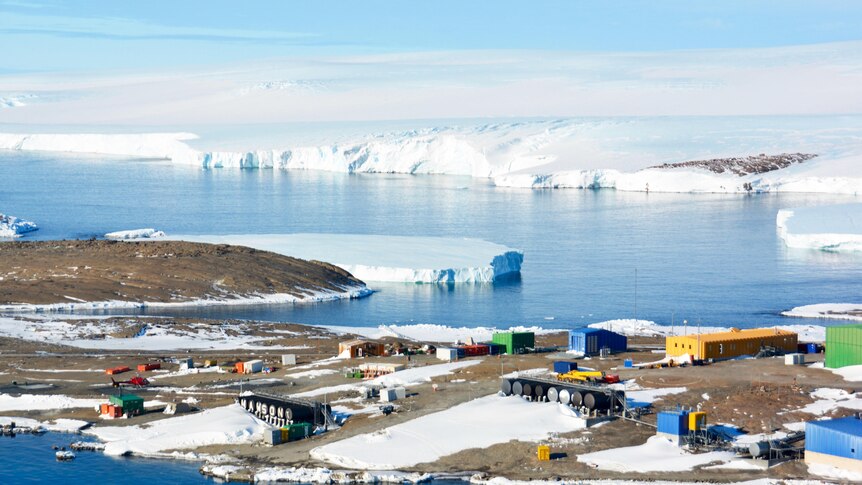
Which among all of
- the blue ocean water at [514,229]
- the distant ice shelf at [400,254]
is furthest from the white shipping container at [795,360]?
the distant ice shelf at [400,254]

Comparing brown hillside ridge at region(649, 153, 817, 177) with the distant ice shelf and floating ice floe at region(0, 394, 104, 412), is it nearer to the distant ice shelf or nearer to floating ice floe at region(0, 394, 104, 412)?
the distant ice shelf

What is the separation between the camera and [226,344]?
49.7 meters

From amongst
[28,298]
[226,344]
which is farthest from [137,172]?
[226,344]

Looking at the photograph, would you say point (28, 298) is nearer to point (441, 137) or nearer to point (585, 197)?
point (585, 197)

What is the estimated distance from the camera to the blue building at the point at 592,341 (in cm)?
4278

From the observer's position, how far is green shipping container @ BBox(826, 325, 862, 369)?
37.6 m

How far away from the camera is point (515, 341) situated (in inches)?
1750

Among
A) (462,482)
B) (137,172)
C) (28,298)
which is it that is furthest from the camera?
(137,172)

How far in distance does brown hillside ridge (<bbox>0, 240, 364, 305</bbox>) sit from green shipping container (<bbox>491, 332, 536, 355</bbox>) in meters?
20.3

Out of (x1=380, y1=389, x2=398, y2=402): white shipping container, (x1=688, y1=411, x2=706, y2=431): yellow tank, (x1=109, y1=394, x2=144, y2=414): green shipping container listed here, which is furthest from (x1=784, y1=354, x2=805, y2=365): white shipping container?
(x1=109, y1=394, x2=144, y2=414): green shipping container

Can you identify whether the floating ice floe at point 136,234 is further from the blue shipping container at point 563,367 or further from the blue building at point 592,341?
the blue shipping container at point 563,367

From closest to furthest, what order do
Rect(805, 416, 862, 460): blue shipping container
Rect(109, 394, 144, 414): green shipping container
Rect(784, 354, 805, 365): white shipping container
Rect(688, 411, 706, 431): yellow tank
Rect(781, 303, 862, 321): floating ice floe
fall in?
Rect(805, 416, 862, 460): blue shipping container
Rect(688, 411, 706, 431): yellow tank
Rect(109, 394, 144, 414): green shipping container
Rect(784, 354, 805, 365): white shipping container
Rect(781, 303, 862, 321): floating ice floe

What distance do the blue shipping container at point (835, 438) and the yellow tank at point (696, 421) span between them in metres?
2.65

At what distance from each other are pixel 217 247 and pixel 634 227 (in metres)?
34.2
